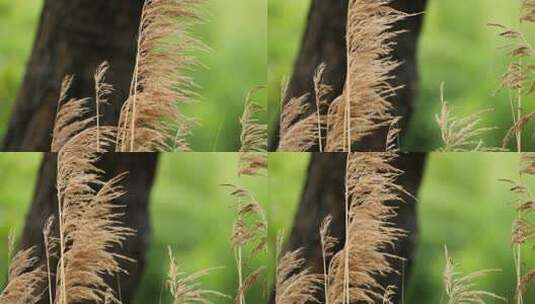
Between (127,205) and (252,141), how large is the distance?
55 centimetres

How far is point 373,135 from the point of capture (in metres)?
4.05

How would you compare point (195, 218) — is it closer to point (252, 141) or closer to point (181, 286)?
point (181, 286)

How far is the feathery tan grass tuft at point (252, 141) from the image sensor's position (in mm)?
4098

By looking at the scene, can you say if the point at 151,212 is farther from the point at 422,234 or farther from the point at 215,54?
the point at 422,234

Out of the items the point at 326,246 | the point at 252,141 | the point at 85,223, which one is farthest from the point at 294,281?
the point at 85,223

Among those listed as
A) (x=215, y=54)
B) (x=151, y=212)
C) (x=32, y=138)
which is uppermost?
(x=215, y=54)

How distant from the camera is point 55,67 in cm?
402

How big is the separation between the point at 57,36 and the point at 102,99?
30 cm

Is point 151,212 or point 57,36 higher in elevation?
point 57,36

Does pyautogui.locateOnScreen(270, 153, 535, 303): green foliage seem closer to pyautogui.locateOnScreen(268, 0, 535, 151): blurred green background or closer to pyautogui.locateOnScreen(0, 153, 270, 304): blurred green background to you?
pyautogui.locateOnScreen(268, 0, 535, 151): blurred green background

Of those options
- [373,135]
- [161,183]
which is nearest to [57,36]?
[161,183]

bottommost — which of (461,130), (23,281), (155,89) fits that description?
(23,281)

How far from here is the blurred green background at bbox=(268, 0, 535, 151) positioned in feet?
13.1

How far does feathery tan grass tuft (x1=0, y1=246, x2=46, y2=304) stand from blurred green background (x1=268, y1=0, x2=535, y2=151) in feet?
4.96
